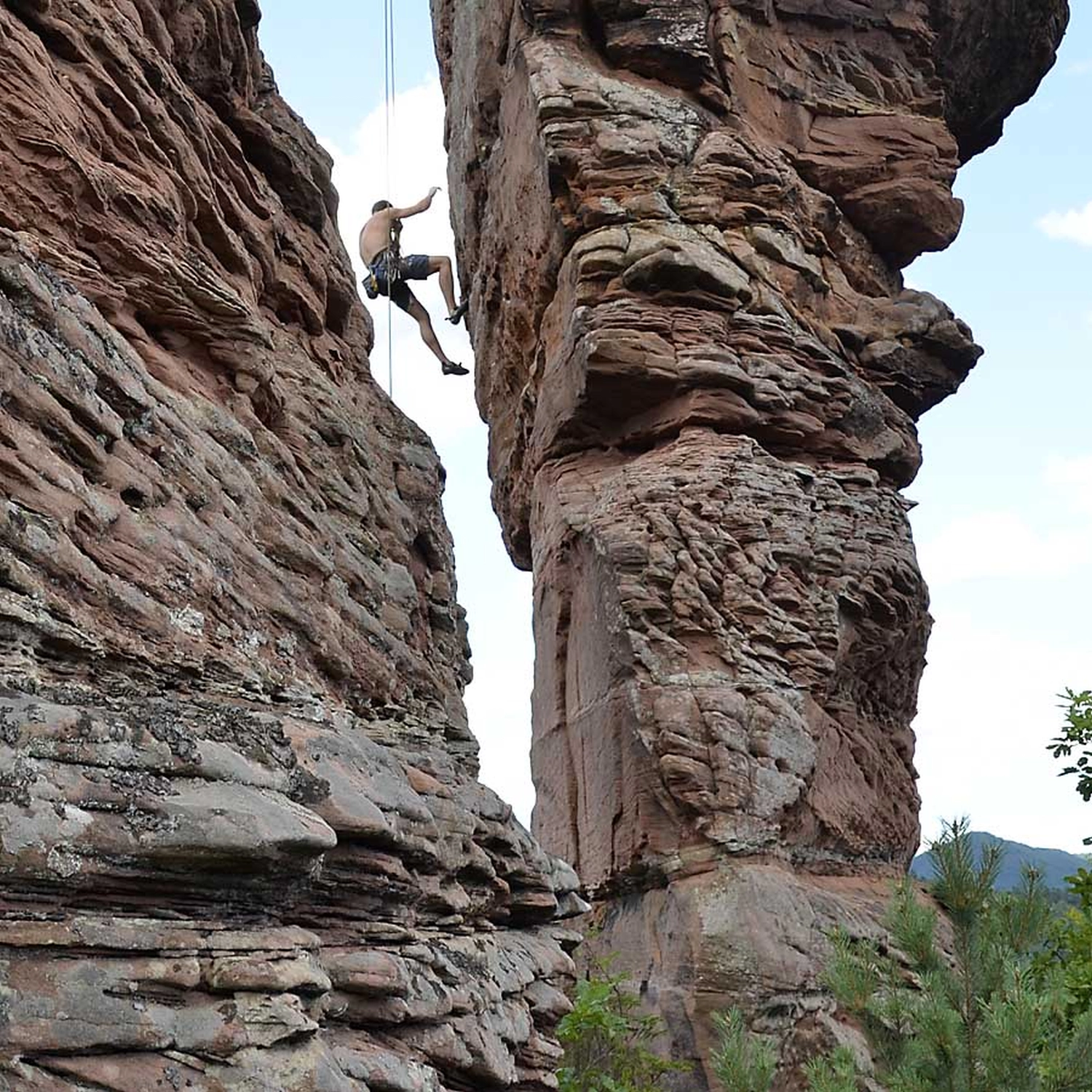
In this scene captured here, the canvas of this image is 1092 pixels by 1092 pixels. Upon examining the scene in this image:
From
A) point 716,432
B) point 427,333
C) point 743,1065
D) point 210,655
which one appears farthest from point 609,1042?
point 427,333

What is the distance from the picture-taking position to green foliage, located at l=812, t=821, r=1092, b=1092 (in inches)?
262

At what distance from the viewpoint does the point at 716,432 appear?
47.6ft

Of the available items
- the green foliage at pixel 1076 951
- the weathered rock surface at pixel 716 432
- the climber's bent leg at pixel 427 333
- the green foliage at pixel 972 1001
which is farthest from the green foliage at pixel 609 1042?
the climber's bent leg at pixel 427 333

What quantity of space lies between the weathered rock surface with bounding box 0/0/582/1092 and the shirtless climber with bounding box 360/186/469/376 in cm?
766

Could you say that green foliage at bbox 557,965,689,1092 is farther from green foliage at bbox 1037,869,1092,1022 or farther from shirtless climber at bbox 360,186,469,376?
shirtless climber at bbox 360,186,469,376

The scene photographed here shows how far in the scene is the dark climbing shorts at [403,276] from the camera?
1620cm

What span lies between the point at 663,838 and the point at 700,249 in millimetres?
6327

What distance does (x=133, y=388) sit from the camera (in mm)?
5383

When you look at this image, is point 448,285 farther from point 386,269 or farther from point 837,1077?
point 837,1077

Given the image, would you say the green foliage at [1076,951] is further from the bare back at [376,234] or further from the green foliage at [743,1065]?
the bare back at [376,234]

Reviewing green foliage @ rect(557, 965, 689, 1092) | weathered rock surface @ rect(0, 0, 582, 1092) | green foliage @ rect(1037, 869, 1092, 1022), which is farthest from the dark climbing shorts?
green foliage @ rect(1037, 869, 1092, 1022)

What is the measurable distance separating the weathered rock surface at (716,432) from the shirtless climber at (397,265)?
1.05 meters

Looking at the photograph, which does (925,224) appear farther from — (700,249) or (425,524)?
(425,524)

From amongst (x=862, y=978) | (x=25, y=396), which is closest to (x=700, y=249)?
(x=862, y=978)
